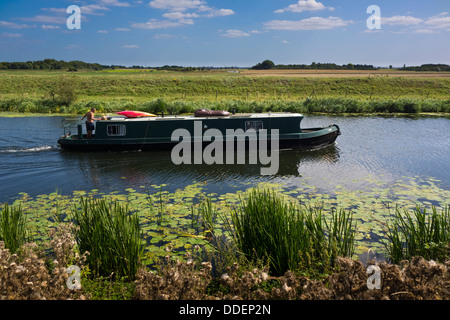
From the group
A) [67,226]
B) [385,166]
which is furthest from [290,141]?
[67,226]

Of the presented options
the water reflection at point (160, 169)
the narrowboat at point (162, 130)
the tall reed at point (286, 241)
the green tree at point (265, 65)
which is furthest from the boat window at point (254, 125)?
the green tree at point (265, 65)

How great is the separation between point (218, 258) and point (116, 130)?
10563 millimetres

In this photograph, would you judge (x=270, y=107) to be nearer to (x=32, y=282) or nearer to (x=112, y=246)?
(x=112, y=246)

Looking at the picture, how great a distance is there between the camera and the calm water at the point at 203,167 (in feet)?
36.9

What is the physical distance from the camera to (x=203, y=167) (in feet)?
43.8

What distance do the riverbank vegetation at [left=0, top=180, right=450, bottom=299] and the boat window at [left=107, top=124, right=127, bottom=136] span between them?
24.2 feet

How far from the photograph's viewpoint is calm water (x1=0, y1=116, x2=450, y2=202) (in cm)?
1124

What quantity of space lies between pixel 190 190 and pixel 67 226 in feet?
16.8

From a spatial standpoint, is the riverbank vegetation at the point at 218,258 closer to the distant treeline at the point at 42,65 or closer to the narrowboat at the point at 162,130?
the narrowboat at the point at 162,130

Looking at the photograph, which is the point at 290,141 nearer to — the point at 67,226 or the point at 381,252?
the point at 381,252

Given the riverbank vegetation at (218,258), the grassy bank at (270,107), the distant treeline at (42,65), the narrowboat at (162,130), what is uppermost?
the distant treeline at (42,65)

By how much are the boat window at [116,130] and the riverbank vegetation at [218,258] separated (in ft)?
24.2

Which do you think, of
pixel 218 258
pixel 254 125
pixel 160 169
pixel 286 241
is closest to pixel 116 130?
pixel 160 169

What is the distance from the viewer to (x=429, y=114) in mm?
27359
